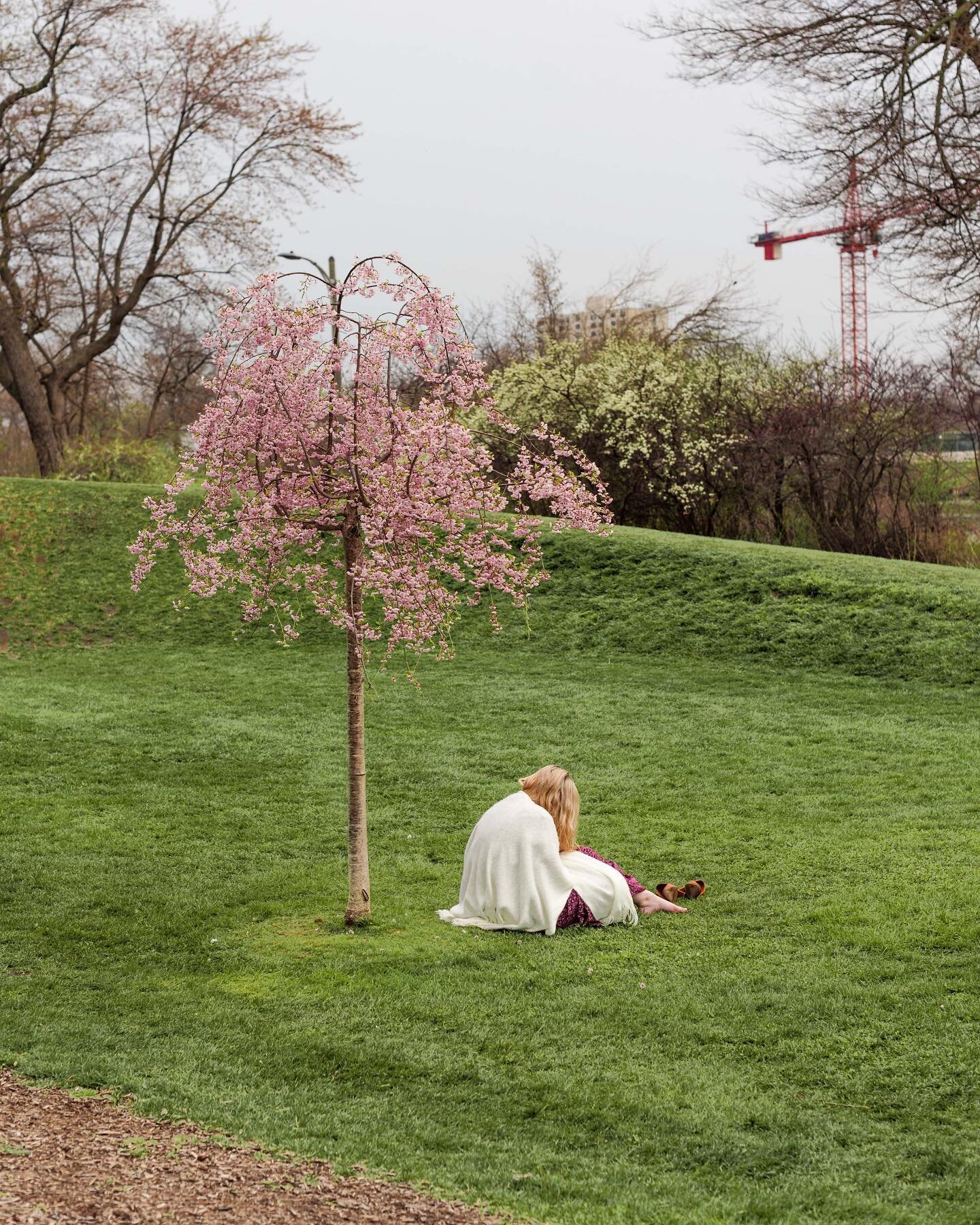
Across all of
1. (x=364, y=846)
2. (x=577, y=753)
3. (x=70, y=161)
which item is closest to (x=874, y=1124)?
(x=364, y=846)

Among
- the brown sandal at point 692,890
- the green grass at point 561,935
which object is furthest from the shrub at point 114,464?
the brown sandal at point 692,890

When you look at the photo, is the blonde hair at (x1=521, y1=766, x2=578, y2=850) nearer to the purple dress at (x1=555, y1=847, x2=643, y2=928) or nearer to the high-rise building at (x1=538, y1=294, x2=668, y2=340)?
the purple dress at (x1=555, y1=847, x2=643, y2=928)

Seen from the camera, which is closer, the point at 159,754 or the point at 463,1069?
the point at 463,1069

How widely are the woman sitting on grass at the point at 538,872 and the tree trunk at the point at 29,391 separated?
79.0ft

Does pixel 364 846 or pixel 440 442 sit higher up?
pixel 440 442

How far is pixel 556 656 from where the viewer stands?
57.4 feet

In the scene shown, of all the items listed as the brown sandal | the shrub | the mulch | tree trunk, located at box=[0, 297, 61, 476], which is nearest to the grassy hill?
the shrub

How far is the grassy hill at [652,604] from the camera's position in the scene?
16.7 meters

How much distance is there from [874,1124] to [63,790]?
8.39 metres

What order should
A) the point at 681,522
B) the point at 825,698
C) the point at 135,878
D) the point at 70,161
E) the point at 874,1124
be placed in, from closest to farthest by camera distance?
the point at 874,1124, the point at 135,878, the point at 825,698, the point at 681,522, the point at 70,161

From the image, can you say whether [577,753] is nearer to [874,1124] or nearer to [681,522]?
[874,1124]

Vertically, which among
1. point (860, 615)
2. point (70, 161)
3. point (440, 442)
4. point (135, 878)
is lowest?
point (135, 878)

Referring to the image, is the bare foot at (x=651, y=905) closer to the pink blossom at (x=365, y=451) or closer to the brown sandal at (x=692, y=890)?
the brown sandal at (x=692, y=890)

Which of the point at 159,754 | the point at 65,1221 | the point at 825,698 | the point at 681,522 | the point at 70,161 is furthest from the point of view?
the point at 70,161
